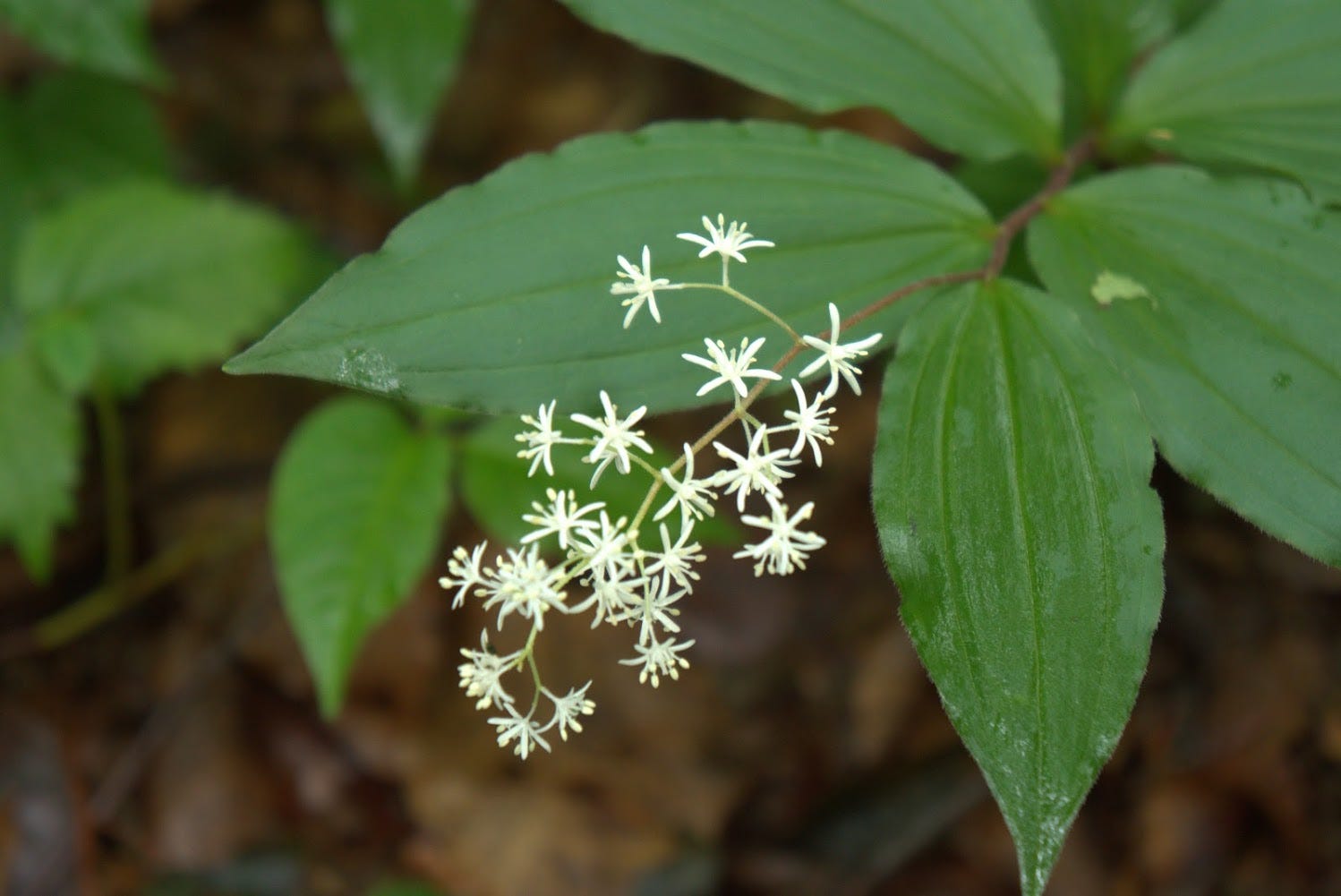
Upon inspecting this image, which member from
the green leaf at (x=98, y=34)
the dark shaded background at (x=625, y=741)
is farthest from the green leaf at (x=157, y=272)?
the dark shaded background at (x=625, y=741)

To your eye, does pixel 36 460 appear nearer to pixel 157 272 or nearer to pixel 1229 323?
pixel 157 272

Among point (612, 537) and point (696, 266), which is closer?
point (612, 537)

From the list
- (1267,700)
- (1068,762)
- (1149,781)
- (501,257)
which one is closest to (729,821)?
(1149,781)

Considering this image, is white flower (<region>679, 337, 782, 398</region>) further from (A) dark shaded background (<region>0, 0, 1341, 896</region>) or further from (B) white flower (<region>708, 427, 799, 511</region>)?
(A) dark shaded background (<region>0, 0, 1341, 896</region>)

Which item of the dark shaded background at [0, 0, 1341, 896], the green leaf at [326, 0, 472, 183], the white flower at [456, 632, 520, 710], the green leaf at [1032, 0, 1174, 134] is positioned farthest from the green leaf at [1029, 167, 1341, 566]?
the green leaf at [326, 0, 472, 183]

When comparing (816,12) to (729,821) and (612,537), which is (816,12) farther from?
(729,821)

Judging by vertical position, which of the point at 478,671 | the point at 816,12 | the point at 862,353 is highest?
the point at 816,12
